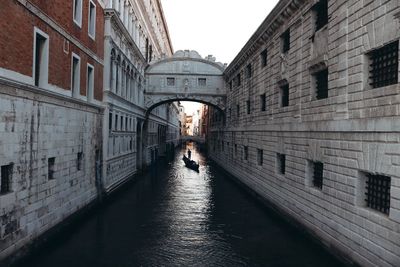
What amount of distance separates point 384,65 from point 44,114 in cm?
948

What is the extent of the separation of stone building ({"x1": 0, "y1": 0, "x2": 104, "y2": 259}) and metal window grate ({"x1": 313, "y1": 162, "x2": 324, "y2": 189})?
877 centimetres

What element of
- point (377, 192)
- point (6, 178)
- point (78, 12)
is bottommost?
point (377, 192)

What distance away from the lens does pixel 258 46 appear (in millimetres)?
19734

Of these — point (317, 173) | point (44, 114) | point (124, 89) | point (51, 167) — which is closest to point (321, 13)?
point (317, 173)

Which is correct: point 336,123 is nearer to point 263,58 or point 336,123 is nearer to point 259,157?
point 259,157

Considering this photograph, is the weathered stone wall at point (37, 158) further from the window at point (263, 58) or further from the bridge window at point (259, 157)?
the window at point (263, 58)

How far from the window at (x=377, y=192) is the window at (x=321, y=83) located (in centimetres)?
350

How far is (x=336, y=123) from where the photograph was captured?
10.0 m

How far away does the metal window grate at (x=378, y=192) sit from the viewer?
26.7 ft

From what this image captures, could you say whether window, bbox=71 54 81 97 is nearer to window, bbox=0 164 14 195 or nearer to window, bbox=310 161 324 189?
window, bbox=0 164 14 195

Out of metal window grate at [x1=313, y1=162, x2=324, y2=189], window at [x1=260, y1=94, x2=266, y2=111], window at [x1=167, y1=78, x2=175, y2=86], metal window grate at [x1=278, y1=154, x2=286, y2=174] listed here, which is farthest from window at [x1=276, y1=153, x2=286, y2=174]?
window at [x1=167, y1=78, x2=175, y2=86]

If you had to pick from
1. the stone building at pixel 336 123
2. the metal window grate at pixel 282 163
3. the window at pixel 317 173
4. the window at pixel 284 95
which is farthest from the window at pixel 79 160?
the window at pixel 317 173

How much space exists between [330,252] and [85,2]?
1310cm

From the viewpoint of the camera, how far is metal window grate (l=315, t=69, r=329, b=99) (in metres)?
11.4
